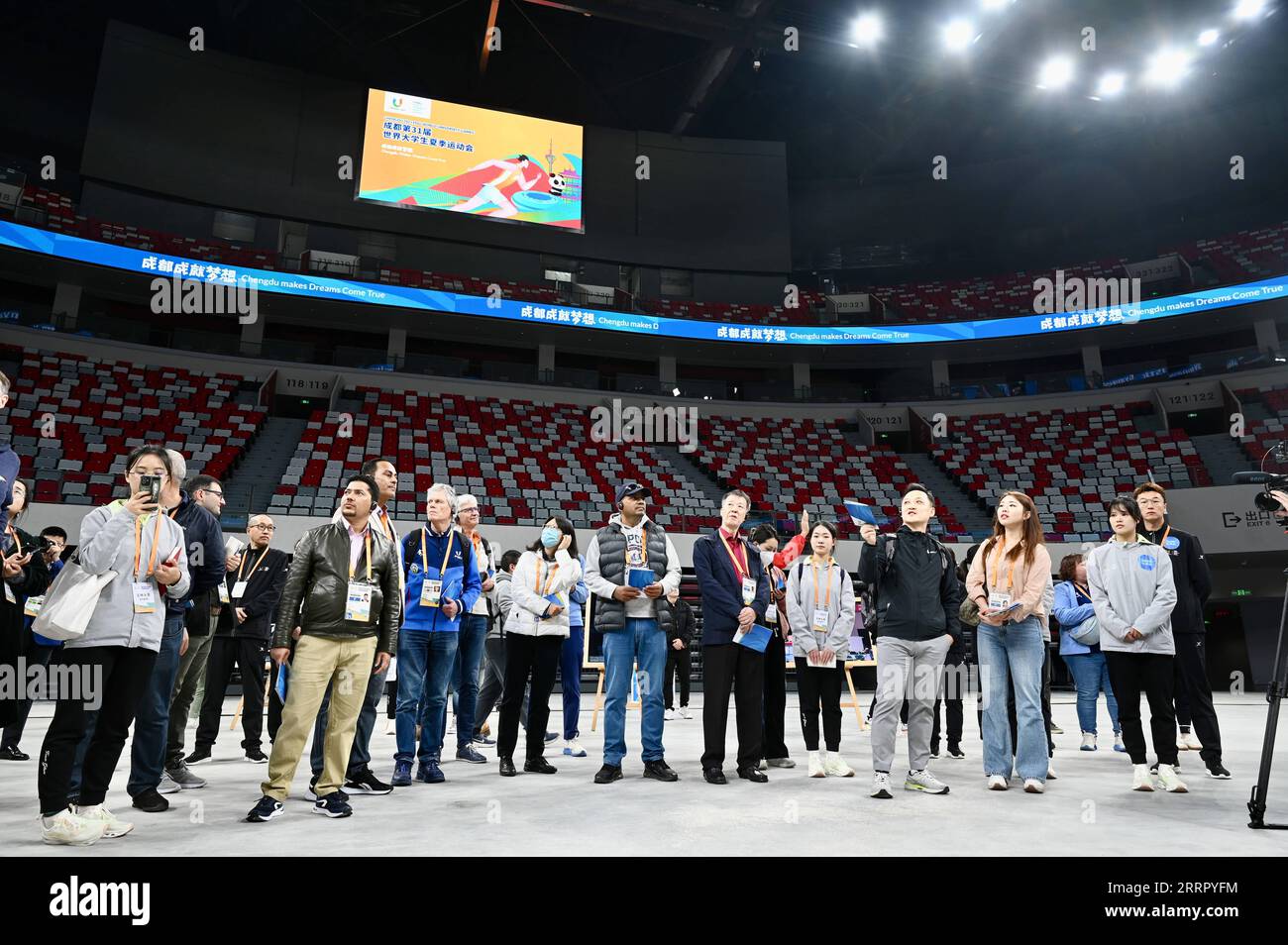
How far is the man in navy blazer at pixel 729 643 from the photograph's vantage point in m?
4.09

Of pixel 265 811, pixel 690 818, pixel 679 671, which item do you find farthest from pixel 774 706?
pixel 679 671

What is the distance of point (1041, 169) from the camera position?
24.0 meters

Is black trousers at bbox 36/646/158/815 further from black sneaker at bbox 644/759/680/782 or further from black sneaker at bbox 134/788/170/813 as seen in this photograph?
black sneaker at bbox 644/759/680/782

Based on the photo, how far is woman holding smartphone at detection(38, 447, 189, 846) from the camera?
264 cm

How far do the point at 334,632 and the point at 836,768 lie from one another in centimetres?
292

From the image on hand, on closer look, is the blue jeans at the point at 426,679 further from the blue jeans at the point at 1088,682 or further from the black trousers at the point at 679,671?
the blue jeans at the point at 1088,682

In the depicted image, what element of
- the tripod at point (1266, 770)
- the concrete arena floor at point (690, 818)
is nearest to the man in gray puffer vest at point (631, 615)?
the concrete arena floor at point (690, 818)

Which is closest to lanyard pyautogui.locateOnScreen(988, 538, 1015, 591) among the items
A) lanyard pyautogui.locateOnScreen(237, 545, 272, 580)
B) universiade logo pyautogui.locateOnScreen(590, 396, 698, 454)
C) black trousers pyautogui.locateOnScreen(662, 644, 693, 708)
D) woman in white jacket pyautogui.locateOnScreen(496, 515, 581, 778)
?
woman in white jacket pyautogui.locateOnScreen(496, 515, 581, 778)

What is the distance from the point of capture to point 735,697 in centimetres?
409

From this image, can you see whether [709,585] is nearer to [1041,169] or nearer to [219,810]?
[219,810]

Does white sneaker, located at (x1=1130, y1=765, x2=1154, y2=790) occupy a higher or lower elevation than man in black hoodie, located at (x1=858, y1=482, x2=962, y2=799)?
lower

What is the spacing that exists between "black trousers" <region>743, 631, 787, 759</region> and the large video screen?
18306 millimetres

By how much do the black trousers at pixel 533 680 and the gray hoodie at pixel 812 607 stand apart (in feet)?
4.86
